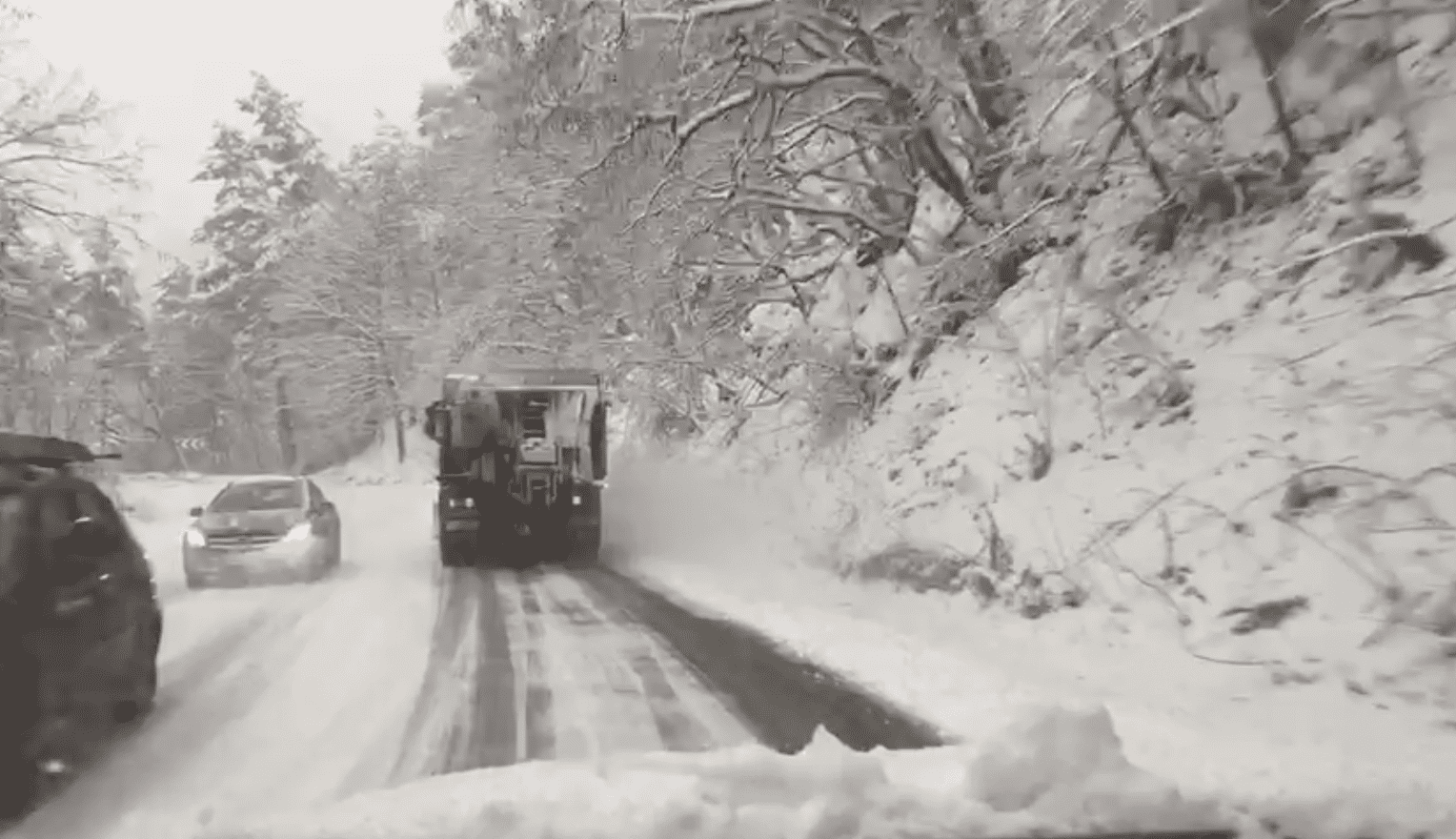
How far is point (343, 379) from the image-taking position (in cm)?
5541

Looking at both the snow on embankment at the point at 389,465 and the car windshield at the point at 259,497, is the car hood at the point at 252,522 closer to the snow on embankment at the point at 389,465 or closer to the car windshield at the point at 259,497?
the car windshield at the point at 259,497

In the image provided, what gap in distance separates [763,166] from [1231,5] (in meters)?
9.36

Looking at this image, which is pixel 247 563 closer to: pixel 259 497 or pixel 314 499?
pixel 259 497

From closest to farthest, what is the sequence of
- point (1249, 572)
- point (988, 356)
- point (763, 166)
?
1. point (1249, 572)
2. point (988, 356)
3. point (763, 166)

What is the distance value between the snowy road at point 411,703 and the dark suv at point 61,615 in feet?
0.86

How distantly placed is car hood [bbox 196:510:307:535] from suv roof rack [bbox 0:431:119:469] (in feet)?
30.3

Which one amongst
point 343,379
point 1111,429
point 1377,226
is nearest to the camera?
point 1377,226

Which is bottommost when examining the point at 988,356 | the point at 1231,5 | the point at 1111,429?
the point at 1111,429

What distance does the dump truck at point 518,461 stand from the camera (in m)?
19.8

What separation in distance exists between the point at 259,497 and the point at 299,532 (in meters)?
1.54

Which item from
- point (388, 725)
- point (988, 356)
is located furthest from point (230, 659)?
point (988, 356)

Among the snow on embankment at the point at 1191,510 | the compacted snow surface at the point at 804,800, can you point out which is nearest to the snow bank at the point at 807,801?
the compacted snow surface at the point at 804,800

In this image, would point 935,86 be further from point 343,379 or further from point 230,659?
point 343,379

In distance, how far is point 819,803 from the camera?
468 cm
